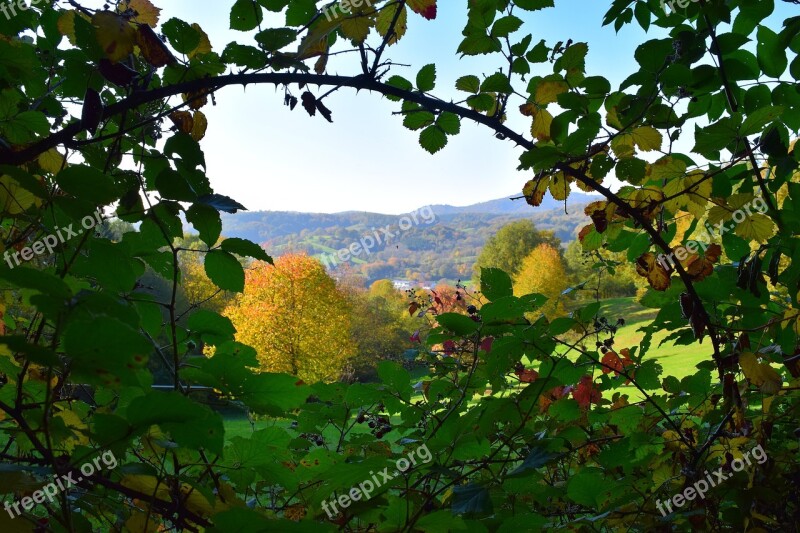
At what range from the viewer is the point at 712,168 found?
1407 mm

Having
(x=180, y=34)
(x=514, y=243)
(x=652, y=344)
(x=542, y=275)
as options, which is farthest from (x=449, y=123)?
(x=514, y=243)

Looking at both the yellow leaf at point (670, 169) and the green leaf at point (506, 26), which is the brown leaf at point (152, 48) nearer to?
the green leaf at point (506, 26)

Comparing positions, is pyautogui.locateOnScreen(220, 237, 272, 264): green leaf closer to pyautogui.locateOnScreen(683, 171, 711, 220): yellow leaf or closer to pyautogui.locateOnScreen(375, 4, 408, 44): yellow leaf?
pyautogui.locateOnScreen(375, 4, 408, 44): yellow leaf

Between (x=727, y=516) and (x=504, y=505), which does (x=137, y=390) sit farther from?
(x=727, y=516)

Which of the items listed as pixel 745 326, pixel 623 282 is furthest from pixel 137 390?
pixel 623 282

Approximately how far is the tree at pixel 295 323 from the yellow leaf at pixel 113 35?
19.6m

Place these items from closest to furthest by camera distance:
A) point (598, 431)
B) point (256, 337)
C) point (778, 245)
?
1. point (778, 245)
2. point (598, 431)
3. point (256, 337)

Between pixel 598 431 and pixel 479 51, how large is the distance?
1986 millimetres

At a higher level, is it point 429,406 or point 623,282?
point 429,406

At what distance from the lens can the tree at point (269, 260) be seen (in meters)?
0.60

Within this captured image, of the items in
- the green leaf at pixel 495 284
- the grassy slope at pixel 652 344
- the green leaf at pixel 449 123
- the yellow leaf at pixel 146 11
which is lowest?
the grassy slope at pixel 652 344

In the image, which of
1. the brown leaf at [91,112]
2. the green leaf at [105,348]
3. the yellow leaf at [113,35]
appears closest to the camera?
the green leaf at [105,348]

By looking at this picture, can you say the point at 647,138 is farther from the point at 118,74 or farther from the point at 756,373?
the point at 118,74

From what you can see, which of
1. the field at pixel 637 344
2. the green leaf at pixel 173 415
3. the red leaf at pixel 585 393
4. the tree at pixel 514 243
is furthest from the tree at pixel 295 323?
the tree at pixel 514 243
